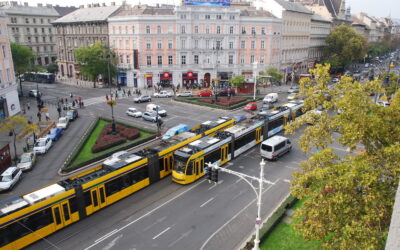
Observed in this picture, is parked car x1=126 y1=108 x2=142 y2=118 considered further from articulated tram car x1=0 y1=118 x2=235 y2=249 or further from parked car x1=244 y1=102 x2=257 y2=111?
articulated tram car x1=0 y1=118 x2=235 y2=249

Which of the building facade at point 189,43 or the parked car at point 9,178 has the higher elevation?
the building facade at point 189,43

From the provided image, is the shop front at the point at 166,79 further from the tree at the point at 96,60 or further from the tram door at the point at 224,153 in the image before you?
the tram door at the point at 224,153

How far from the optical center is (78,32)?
82.4 meters

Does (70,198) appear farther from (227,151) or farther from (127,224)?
(227,151)

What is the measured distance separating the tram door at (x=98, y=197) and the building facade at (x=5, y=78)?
108ft

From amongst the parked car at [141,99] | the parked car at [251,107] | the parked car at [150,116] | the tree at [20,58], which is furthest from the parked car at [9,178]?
the tree at [20,58]

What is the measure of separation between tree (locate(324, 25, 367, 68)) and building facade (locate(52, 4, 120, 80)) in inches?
2473

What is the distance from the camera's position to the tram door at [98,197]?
855 inches

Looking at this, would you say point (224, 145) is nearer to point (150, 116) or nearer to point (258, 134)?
point (258, 134)

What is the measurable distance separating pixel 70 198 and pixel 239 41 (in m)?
59.6

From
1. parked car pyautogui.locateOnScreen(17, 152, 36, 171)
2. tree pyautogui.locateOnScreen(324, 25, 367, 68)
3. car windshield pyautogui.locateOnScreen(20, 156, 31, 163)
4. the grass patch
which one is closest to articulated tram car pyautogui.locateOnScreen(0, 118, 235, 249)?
parked car pyautogui.locateOnScreen(17, 152, 36, 171)

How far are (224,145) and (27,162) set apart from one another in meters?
18.9

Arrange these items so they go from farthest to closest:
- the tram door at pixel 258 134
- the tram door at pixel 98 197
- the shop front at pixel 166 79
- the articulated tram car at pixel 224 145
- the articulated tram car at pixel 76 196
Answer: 1. the shop front at pixel 166 79
2. the tram door at pixel 258 134
3. the articulated tram car at pixel 224 145
4. the tram door at pixel 98 197
5. the articulated tram car at pixel 76 196

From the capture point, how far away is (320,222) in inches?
488
